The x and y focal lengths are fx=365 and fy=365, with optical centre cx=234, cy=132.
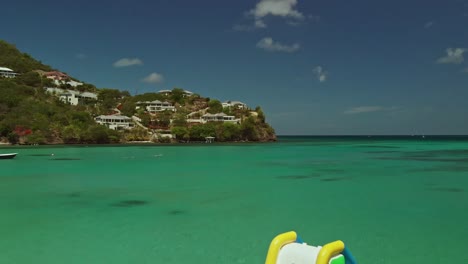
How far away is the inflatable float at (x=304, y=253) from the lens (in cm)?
349

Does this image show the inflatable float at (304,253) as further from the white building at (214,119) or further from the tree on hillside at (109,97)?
the tree on hillside at (109,97)

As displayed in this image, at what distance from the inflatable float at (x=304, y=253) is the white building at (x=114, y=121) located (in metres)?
81.2

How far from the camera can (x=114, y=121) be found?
82312 mm

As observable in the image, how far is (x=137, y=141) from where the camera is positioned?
262 ft

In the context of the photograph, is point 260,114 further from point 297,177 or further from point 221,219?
point 221,219

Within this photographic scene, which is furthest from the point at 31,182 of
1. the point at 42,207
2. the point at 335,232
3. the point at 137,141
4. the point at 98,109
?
the point at 98,109

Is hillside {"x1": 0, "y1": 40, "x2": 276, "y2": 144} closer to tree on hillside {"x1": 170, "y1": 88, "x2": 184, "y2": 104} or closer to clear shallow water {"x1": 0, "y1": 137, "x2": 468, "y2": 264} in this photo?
tree on hillside {"x1": 170, "y1": 88, "x2": 184, "y2": 104}

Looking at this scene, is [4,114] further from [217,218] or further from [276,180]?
[217,218]

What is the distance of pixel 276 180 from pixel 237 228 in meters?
9.72

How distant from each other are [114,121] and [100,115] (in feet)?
19.7

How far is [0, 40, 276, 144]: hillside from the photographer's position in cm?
7100

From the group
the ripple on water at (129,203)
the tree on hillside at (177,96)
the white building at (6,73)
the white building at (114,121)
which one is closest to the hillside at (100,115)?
the tree on hillside at (177,96)

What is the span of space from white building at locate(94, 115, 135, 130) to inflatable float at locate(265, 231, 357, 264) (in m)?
81.2

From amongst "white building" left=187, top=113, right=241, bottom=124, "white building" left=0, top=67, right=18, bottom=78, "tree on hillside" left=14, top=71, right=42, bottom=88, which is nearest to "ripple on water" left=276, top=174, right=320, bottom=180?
"white building" left=187, top=113, right=241, bottom=124
